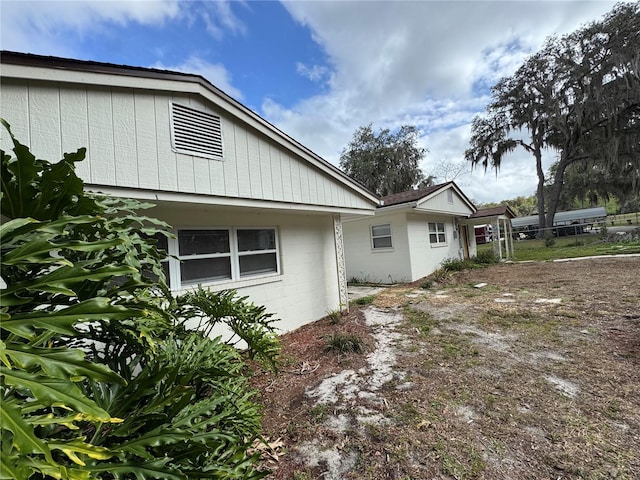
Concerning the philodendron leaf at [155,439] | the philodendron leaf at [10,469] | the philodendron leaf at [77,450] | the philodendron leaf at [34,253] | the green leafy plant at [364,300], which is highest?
the philodendron leaf at [34,253]

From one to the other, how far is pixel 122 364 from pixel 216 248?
10.0 ft

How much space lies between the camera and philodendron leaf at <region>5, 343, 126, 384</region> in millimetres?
979

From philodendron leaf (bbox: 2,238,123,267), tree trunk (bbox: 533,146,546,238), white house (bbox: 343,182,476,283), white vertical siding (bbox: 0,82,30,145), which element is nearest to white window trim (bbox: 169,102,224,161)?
white vertical siding (bbox: 0,82,30,145)

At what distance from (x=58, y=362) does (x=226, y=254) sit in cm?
420

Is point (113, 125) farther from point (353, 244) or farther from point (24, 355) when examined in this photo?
point (353, 244)

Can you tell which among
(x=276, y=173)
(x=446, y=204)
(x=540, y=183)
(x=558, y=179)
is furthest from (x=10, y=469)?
(x=540, y=183)

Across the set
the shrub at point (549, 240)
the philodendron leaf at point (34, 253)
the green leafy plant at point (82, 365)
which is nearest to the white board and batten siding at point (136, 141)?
the green leafy plant at point (82, 365)

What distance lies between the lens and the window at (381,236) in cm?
1144

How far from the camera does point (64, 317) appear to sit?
1.10 metres

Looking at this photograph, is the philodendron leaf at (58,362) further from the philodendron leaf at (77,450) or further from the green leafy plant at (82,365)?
the philodendron leaf at (77,450)

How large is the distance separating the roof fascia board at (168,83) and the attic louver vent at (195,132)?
0.25 metres

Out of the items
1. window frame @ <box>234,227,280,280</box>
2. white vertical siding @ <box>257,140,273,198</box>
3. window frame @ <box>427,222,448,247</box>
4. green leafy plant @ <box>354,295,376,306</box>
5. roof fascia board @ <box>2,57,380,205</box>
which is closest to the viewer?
roof fascia board @ <box>2,57,380,205</box>

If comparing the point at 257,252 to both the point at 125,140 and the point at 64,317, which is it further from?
the point at 64,317

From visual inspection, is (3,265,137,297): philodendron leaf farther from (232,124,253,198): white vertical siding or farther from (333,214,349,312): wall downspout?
(333,214,349,312): wall downspout
